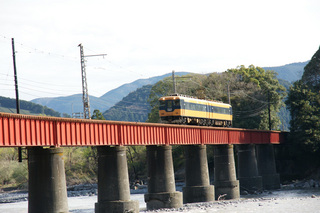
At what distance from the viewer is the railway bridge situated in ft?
95.9

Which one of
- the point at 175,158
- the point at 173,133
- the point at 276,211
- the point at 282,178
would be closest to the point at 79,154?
the point at 175,158

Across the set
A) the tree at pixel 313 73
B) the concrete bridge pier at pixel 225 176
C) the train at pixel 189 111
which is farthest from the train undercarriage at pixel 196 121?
the tree at pixel 313 73

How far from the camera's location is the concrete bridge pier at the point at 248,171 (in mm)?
64438

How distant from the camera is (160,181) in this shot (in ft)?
143

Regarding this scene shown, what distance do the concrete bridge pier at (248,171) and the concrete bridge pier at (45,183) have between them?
127 feet

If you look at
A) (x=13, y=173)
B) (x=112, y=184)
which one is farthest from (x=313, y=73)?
(x=112, y=184)

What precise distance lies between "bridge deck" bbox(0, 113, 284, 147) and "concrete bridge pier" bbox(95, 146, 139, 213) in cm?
111

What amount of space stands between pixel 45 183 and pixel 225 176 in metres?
31.8

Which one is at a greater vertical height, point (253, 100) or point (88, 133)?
point (253, 100)

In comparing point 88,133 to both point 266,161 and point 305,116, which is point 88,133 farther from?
point 305,116

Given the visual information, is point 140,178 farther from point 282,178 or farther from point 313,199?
point 313,199

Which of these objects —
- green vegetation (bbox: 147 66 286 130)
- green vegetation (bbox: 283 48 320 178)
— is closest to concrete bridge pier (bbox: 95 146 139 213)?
green vegetation (bbox: 283 48 320 178)

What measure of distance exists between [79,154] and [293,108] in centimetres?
4668

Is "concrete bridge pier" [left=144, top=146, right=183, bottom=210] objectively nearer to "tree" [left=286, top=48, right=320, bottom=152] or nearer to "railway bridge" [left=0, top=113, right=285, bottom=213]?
"railway bridge" [left=0, top=113, right=285, bottom=213]
